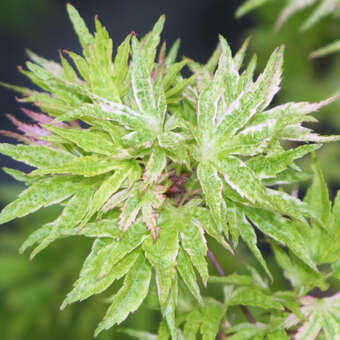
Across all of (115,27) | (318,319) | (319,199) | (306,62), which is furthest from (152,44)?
(115,27)

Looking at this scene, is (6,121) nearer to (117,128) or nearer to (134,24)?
(134,24)

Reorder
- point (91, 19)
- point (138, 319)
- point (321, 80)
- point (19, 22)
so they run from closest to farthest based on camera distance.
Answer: point (138, 319) < point (321, 80) < point (19, 22) < point (91, 19)

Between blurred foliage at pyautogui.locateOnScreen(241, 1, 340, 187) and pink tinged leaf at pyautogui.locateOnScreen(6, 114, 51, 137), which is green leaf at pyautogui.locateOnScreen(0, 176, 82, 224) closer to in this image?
pink tinged leaf at pyautogui.locateOnScreen(6, 114, 51, 137)

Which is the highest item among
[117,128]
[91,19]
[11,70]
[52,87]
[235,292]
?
[91,19]

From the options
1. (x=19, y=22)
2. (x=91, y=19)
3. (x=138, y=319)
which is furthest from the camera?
(x=91, y=19)

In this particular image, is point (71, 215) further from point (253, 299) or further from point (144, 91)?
point (253, 299)

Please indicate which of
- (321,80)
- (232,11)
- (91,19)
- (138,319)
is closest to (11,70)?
(91,19)

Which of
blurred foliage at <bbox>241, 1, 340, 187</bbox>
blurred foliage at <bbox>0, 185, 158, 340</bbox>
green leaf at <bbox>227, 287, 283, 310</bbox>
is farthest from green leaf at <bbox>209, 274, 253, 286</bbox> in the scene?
blurred foliage at <bbox>241, 1, 340, 187</bbox>
